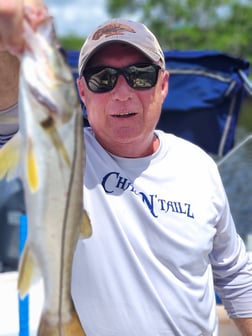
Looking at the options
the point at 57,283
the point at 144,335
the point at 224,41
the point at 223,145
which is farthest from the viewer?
the point at 224,41

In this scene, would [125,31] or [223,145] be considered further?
[223,145]

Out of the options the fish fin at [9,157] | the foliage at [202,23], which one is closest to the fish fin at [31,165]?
the fish fin at [9,157]

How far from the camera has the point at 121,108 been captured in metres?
2.40

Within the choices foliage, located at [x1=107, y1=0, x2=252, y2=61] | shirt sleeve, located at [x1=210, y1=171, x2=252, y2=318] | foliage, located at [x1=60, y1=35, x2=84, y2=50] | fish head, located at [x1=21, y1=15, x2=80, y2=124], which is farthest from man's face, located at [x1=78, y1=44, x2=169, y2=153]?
foliage, located at [x1=60, y1=35, x2=84, y2=50]

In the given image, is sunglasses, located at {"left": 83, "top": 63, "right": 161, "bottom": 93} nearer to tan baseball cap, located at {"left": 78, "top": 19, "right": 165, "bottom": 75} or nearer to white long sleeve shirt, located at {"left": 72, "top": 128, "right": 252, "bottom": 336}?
tan baseball cap, located at {"left": 78, "top": 19, "right": 165, "bottom": 75}

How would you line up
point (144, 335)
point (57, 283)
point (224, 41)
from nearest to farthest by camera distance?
point (57, 283), point (144, 335), point (224, 41)

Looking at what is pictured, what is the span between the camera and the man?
229 cm

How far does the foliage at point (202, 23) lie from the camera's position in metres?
46.9

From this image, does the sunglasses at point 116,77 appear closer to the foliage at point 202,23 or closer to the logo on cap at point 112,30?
the logo on cap at point 112,30

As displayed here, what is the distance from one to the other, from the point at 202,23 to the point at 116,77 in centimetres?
4946

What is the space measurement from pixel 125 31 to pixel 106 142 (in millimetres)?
461

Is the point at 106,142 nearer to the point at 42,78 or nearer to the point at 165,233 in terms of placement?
the point at 165,233

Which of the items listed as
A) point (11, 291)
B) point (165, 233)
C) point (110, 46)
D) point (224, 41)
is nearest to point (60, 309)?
point (165, 233)

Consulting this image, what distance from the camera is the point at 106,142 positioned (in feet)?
8.13
